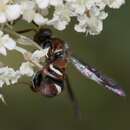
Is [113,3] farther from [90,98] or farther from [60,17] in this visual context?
[90,98]

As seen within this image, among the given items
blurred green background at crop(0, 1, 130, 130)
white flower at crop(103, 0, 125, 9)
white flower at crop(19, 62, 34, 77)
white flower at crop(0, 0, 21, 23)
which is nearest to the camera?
white flower at crop(0, 0, 21, 23)

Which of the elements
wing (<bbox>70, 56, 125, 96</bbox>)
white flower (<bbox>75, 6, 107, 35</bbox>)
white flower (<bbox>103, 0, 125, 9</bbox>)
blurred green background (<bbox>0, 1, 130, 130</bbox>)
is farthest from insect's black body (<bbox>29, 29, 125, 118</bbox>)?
blurred green background (<bbox>0, 1, 130, 130</bbox>)

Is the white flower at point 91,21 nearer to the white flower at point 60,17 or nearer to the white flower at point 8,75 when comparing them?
the white flower at point 60,17

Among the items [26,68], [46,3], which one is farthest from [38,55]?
[46,3]

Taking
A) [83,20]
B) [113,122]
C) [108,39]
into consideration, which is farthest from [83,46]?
[83,20]

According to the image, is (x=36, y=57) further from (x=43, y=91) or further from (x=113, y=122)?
(x=113, y=122)

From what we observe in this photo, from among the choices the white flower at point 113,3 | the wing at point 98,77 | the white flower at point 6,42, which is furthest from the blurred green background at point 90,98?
the white flower at point 6,42

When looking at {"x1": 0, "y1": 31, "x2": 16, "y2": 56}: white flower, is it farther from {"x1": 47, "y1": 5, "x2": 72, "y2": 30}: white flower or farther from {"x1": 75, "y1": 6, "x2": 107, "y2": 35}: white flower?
{"x1": 75, "y1": 6, "x2": 107, "y2": 35}: white flower
